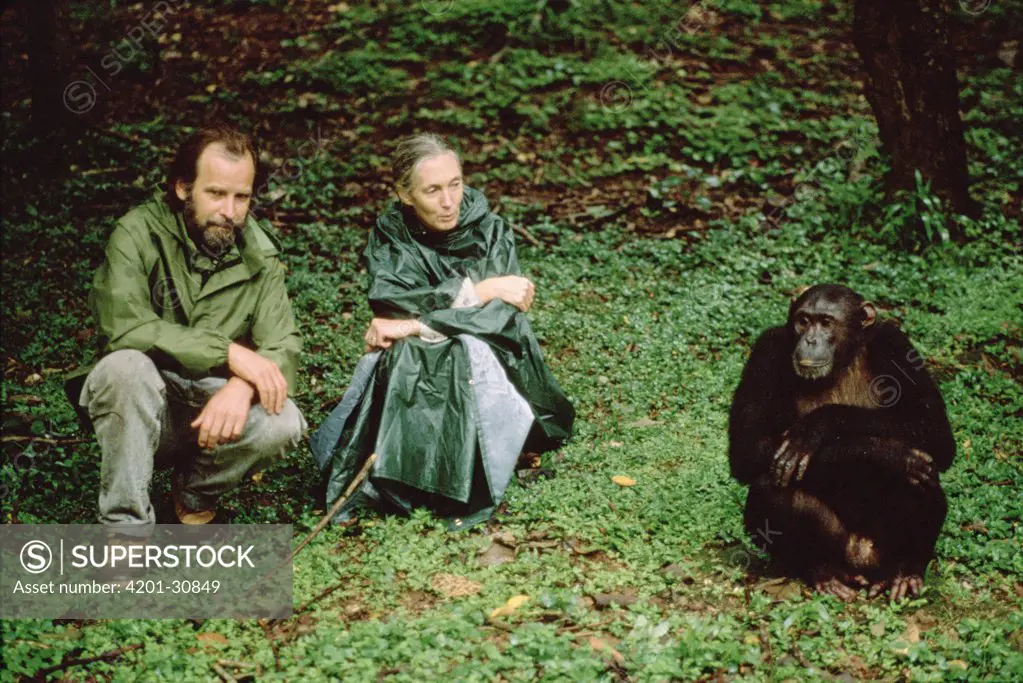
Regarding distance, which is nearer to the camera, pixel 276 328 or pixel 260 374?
pixel 260 374

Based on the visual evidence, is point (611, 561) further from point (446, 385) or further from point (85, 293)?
point (85, 293)

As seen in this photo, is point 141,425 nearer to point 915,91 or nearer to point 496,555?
point 496,555

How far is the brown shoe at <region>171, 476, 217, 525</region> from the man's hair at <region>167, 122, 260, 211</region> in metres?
1.35

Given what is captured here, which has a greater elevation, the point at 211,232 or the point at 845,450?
the point at 211,232

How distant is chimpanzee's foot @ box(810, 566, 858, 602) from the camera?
4.34 m

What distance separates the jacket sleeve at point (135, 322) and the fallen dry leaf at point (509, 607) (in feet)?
5.30

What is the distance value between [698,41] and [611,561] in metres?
8.55

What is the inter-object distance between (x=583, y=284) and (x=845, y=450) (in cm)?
420

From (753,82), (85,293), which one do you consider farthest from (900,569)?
(753,82)

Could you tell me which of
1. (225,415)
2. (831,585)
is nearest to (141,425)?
(225,415)

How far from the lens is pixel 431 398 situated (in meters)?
5.08

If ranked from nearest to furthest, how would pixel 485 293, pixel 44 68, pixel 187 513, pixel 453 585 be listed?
pixel 453 585
pixel 187 513
pixel 485 293
pixel 44 68

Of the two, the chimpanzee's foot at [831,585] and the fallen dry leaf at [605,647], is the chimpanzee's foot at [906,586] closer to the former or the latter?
the chimpanzee's foot at [831,585]

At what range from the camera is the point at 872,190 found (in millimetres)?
8758
